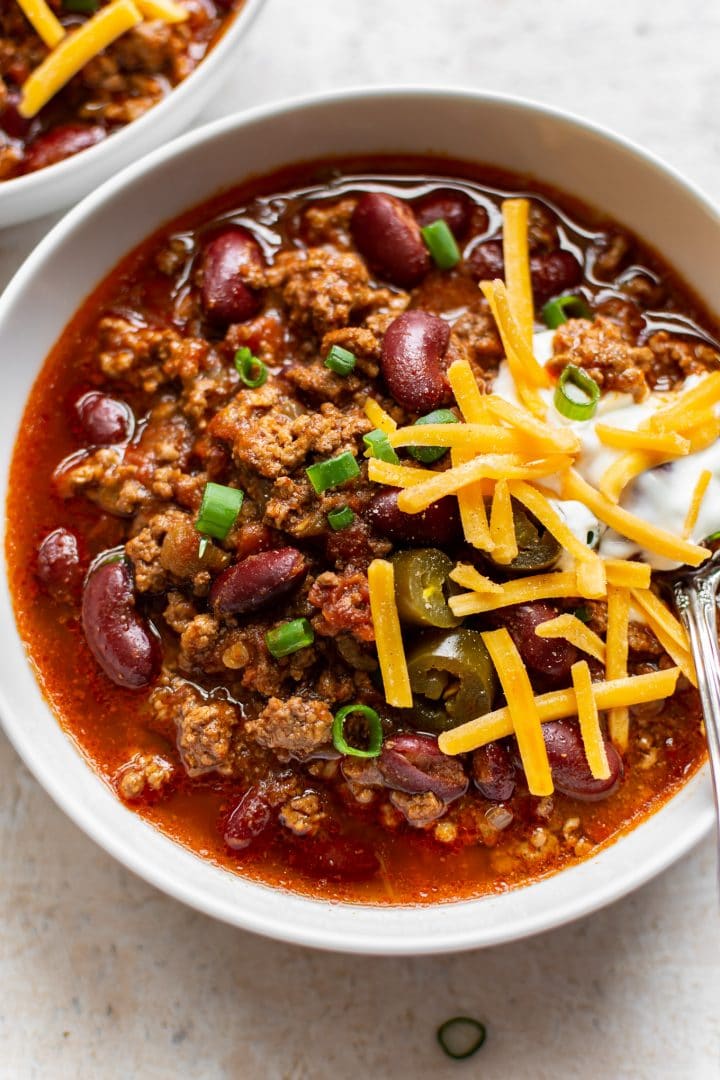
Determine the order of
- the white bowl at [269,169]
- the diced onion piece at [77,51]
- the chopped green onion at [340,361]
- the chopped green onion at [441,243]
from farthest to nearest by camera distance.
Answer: the diced onion piece at [77,51], the chopped green onion at [441,243], the chopped green onion at [340,361], the white bowl at [269,169]

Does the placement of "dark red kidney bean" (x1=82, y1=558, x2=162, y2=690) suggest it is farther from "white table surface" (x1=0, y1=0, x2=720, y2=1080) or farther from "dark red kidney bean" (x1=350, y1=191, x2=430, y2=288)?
"dark red kidney bean" (x1=350, y1=191, x2=430, y2=288)

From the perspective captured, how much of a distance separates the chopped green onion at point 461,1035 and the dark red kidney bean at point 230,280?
2.17 metres

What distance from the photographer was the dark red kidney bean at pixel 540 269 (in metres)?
3.18

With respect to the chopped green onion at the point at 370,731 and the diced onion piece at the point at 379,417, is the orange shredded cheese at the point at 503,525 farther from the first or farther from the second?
the chopped green onion at the point at 370,731

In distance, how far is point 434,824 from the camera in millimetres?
2988

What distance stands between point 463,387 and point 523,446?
213mm

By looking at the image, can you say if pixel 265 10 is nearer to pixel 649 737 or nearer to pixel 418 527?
pixel 418 527

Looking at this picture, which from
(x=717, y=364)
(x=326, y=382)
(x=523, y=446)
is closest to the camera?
(x=523, y=446)

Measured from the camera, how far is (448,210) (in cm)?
321

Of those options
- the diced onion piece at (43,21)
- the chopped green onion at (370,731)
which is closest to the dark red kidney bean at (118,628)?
the chopped green onion at (370,731)

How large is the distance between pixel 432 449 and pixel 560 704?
74 centimetres

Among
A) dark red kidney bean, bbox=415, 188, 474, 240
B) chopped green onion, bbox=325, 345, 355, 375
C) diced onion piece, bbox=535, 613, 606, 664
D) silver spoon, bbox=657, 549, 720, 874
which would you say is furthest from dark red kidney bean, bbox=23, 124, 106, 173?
silver spoon, bbox=657, 549, 720, 874

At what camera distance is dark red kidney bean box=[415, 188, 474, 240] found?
3209mm

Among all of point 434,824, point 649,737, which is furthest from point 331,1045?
point 649,737
